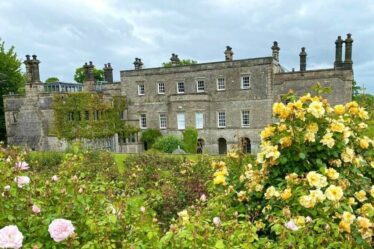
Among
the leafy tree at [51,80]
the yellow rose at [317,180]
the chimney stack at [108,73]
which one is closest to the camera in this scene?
the yellow rose at [317,180]

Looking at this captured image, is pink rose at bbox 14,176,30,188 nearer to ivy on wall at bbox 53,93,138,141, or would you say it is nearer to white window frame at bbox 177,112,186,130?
ivy on wall at bbox 53,93,138,141

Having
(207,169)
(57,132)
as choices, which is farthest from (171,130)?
(207,169)

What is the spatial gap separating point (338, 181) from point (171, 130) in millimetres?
27133

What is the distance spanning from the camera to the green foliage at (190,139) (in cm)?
2799

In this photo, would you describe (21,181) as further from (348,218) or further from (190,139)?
(190,139)

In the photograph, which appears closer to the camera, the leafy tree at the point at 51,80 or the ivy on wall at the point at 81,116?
the ivy on wall at the point at 81,116

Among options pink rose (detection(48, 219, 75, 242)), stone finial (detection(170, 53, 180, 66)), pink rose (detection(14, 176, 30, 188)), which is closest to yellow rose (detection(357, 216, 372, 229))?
pink rose (detection(48, 219, 75, 242))

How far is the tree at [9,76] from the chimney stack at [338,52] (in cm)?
3418

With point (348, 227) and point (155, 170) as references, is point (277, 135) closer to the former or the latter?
point (348, 227)

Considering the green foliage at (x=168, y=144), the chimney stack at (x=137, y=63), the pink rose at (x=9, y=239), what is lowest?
the green foliage at (x=168, y=144)

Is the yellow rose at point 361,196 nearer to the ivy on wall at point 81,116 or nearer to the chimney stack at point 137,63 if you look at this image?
the ivy on wall at point 81,116

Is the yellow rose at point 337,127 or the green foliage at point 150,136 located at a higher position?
the yellow rose at point 337,127

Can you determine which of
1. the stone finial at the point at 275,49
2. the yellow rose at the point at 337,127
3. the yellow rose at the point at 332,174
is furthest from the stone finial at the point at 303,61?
the yellow rose at the point at 332,174

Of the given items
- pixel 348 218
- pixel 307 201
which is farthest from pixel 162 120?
pixel 348 218
